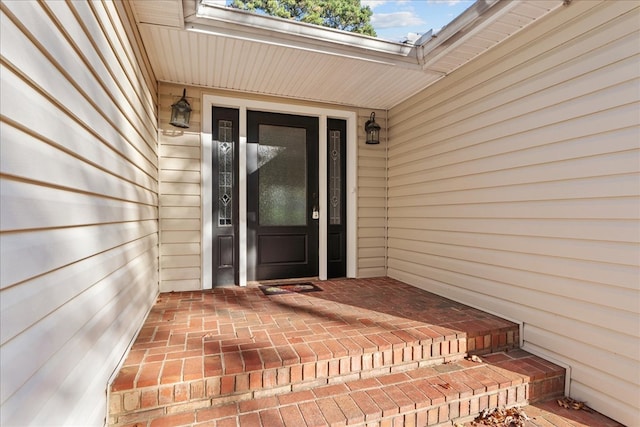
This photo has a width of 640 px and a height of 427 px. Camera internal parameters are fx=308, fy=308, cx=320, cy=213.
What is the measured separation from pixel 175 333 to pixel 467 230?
263 cm

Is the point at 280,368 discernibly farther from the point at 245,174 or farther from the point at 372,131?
the point at 372,131

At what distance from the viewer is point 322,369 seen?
192 centimetres

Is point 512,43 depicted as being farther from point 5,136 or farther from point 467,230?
point 5,136

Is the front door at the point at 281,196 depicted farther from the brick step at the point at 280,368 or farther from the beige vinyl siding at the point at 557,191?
the brick step at the point at 280,368

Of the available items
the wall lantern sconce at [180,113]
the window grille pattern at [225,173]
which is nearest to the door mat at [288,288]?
the window grille pattern at [225,173]

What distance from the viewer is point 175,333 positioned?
2.22 m

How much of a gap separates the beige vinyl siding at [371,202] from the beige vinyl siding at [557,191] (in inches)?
40.1

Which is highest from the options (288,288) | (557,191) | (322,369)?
(557,191)

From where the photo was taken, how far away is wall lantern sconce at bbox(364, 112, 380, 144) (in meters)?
4.02

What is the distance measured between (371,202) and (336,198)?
0.48 metres

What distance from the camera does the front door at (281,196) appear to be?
3.75 m

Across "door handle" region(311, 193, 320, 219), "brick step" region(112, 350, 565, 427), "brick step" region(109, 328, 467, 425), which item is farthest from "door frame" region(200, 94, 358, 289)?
"brick step" region(112, 350, 565, 427)

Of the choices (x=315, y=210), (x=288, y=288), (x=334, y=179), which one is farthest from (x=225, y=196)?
(x=334, y=179)

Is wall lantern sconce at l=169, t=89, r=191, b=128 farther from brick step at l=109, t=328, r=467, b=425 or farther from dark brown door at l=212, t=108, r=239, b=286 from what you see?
brick step at l=109, t=328, r=467, b=425
